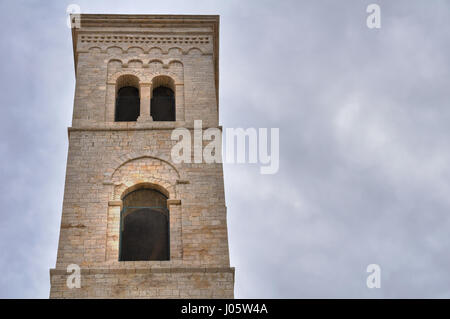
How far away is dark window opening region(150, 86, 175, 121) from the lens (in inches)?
1132

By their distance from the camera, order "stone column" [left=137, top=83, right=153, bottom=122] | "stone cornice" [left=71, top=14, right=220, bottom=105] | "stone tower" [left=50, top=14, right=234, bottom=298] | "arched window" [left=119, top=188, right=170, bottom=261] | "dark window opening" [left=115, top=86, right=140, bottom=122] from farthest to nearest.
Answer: "stone cornice" [left=71, top=14, right=220, bottom=105] < "dark window opening" [left=115, top=86, right=140, bottom=122] < "stone column" [left=137, top=83, right=153, bottom=122] < "arched window" [left=119, top=188, right=170, bottom=261] < "stone tower" [left=50, top=14, right=234, bottom=298]

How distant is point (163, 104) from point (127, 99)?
1.29 meters

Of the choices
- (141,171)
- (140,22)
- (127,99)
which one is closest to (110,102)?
(127,99)

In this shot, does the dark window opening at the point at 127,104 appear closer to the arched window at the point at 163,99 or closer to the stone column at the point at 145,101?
the stone column at the point at 145,101

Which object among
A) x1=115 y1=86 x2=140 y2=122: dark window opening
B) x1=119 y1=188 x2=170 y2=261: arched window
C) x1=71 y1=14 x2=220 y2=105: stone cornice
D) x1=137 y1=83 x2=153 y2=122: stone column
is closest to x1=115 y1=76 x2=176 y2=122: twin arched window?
x1=115 y1=86 x2=140 y2=122: dark window opening

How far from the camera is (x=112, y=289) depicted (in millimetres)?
22406

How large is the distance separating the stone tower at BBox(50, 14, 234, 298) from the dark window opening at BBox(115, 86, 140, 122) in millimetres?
36

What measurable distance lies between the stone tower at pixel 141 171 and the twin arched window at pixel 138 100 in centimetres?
4

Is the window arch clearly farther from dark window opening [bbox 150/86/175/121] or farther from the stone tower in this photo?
dark window opening [bbox 150/86/175/121]

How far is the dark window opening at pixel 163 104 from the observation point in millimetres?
28750

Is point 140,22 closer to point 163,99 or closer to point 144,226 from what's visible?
point 163,99

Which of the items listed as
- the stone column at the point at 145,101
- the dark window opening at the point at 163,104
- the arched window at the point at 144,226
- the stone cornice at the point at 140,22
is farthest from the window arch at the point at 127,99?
the arched window at the point at 144,226

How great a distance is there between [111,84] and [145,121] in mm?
2415

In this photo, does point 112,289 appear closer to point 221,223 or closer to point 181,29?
point 221,223
